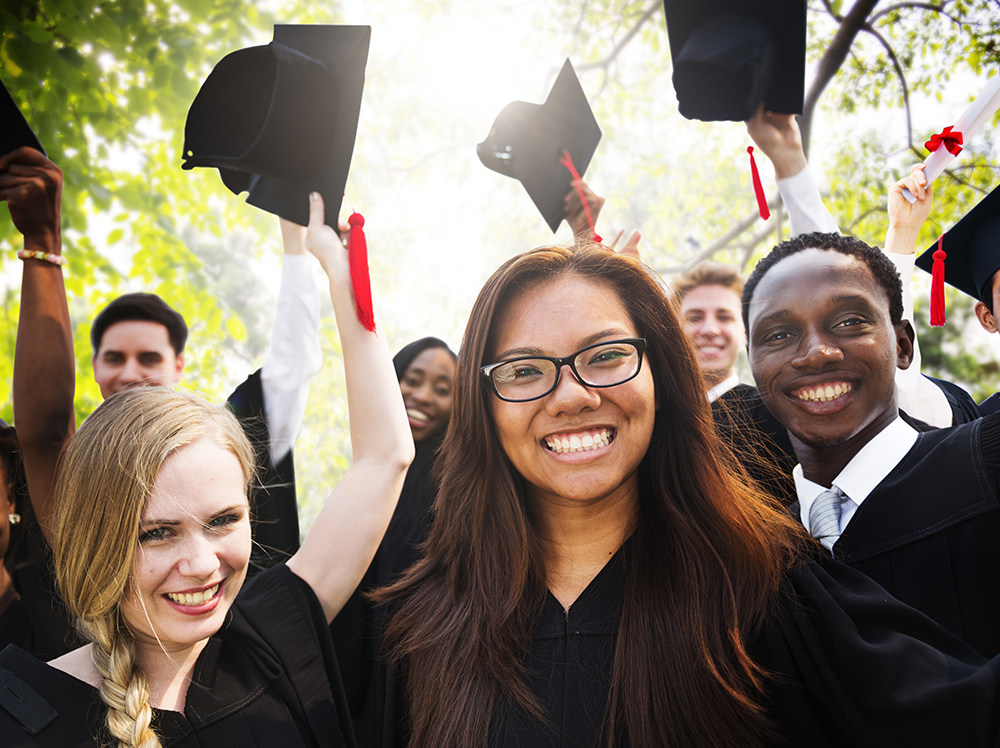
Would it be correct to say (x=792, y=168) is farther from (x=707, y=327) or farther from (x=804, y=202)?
(x=707, y=327)

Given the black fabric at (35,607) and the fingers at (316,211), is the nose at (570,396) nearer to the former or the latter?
the fingers at (316,211)

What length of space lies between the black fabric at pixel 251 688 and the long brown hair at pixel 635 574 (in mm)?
207

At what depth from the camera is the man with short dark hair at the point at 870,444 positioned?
1729 mm

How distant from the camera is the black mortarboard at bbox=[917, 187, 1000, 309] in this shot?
7.15 ft

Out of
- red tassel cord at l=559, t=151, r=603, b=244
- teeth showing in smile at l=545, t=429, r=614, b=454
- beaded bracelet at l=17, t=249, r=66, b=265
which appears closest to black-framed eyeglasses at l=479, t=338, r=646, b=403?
teeth showing in smile at l=545, t=429, r=614, b=454

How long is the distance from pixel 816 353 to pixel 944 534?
0.55 metres

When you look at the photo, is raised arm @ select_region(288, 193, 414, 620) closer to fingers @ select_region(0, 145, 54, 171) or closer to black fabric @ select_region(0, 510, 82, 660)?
black fabric @ select_region(0, 510, 82, 660)

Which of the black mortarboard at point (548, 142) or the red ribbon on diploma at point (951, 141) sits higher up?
the black mortarboard at point (548, 142)

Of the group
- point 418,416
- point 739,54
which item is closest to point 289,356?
point 418,416

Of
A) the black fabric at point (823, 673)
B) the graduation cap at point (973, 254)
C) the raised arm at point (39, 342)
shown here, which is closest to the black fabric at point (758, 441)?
the black fabric at point (823, 673)

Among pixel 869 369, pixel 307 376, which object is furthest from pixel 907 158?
pixel 307 376

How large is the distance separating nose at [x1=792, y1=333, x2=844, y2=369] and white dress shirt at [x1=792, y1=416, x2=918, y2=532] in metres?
0.25

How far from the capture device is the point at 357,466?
2068mm

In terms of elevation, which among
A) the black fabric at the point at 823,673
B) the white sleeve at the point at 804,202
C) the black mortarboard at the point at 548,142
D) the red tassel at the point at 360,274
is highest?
the black mortarboard at the point at 548,142
